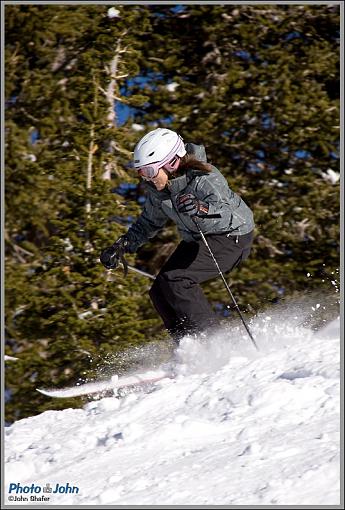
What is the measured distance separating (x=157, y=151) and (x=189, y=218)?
0.54 m

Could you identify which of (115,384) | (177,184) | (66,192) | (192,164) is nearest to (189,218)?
(177,184)

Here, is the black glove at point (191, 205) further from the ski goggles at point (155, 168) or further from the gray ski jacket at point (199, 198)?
the ski goggles at point (155, 168)

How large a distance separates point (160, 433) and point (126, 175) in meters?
6.86

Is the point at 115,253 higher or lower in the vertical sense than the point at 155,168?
lower

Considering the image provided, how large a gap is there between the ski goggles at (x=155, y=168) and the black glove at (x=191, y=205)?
267mm

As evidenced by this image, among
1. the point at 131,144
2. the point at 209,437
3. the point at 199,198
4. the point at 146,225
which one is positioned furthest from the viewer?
the point at 131,144

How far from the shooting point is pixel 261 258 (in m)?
13.2

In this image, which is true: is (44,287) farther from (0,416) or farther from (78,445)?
(78,445)

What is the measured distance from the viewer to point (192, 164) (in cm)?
575

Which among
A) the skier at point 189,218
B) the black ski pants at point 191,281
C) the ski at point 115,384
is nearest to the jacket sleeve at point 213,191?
the skier at point 189,218

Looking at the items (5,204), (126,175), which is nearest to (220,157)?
(126,175)

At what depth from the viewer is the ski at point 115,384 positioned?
6008 millimetres

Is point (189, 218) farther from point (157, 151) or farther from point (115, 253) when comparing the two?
point (115, 253)

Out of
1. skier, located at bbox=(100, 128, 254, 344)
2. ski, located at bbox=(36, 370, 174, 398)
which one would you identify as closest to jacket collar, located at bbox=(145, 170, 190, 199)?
skier, located at bbox=(100, 128, 254, 344)
